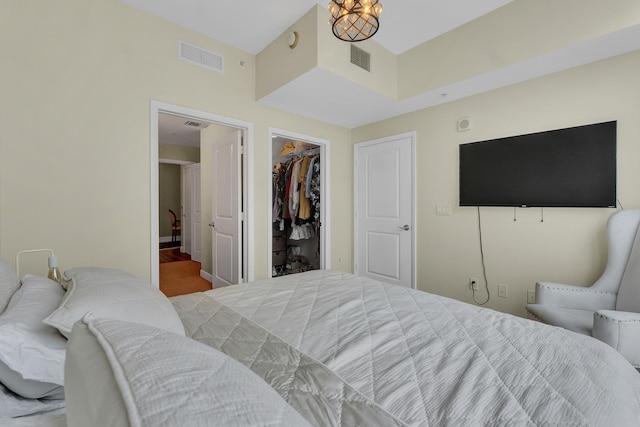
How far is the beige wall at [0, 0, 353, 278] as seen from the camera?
1.75 m

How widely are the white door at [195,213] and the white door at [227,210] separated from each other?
7.69ft

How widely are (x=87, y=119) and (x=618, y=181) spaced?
388cm

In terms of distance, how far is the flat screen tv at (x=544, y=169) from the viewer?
6.76 feet

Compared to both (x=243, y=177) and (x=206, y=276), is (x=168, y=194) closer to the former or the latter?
(x=206, y=276)

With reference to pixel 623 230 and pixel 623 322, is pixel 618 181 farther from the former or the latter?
pixel 623 322

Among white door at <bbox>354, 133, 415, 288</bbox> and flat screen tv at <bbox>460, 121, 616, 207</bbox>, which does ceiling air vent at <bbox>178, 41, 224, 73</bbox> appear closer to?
white door at <bbox>354, 133, 415, 288</bbox>

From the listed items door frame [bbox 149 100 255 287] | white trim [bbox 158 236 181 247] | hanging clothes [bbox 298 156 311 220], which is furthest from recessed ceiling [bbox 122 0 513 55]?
white trim [bbox 158 236 181 247]

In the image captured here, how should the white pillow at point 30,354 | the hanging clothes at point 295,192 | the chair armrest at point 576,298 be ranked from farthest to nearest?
the hanging clothes at point 295,192
the chair armrest at point 576,298
the white pillow at point 30,354

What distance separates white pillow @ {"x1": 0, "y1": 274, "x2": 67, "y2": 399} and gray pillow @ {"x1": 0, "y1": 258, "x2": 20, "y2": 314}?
73 millimetres

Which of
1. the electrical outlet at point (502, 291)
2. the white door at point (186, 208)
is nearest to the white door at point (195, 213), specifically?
the white door at point (186, 208)

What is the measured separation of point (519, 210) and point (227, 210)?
9.75ft

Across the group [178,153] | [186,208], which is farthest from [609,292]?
[186,208]

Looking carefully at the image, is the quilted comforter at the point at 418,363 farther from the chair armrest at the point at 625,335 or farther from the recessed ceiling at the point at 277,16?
the recessed ceiling at the point at 277,16

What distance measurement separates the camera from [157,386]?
0.34m
